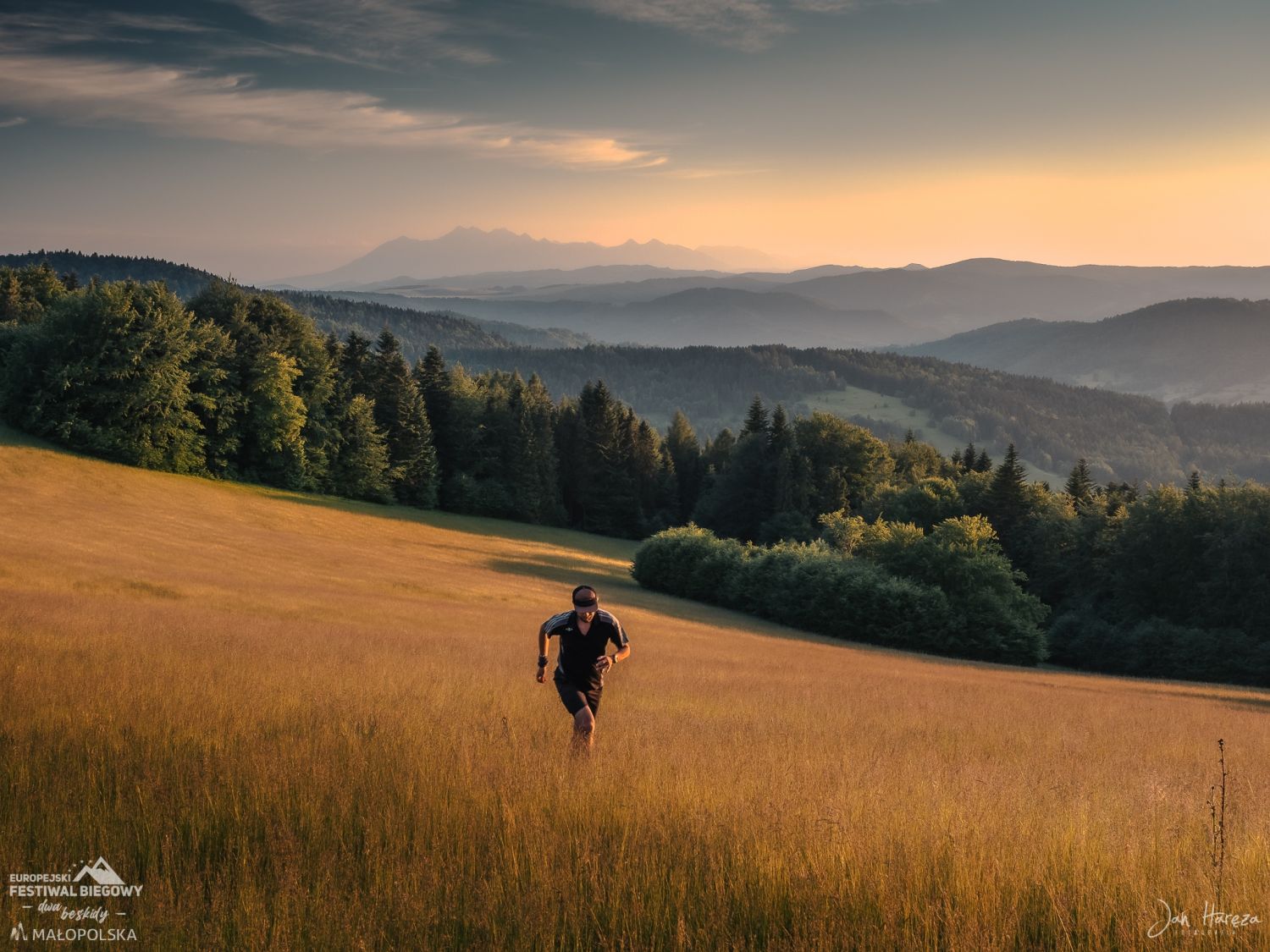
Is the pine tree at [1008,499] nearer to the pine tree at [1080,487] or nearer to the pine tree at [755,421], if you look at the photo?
the pine tree at [1080,487]

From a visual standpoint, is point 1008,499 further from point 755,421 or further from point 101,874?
point 101,874

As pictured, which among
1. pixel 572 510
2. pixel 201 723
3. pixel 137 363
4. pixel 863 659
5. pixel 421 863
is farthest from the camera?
pixel 572 510

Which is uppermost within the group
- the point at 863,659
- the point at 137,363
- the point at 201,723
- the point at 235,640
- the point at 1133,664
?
the point at 137,363

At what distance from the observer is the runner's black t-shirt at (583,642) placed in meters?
8.97

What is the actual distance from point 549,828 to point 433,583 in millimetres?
39219

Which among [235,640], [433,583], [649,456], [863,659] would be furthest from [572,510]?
[235,640]

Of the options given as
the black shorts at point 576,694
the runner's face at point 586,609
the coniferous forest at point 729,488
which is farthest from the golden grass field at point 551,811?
the coniferous forest at point 729,488

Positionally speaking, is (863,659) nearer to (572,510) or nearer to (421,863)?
(421,863)

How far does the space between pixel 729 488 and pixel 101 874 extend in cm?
9035

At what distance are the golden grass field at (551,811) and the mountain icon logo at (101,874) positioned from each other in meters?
0.08

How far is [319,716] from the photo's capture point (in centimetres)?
896

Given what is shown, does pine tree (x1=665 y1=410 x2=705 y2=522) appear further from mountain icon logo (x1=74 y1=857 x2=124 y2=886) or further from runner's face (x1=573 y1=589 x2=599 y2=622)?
mountain icon logo (x1=74 y1=857 x2=124 y2=886)

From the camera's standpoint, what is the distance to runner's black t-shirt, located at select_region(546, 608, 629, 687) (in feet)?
29.4

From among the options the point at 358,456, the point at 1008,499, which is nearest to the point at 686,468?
the point at 358,456
